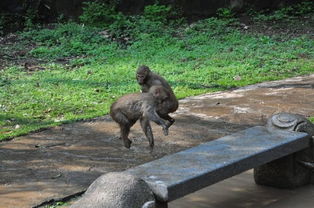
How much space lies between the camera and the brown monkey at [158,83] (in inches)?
289

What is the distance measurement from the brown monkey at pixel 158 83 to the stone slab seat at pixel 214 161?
920 mm

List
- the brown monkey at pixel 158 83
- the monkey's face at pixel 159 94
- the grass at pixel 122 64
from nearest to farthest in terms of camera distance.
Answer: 1. the monkey's face at pixel 159 94
2. the brown monkey at pixel 158 83
3. the grass at pixel 122 64

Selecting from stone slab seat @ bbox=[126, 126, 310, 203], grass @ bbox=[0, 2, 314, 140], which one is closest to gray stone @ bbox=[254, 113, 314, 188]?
stone slab seat @ bbox=[126, 126, 310, 203]

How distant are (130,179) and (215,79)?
25.4 feet

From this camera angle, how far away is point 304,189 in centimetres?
698

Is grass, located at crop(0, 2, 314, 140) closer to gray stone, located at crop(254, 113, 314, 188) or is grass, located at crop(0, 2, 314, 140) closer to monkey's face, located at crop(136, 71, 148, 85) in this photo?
monkey's face, located at crop(136, 71, 148, 85)

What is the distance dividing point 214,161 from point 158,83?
192 centimetres

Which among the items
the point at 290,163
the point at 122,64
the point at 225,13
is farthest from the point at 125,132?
the point at 225,13

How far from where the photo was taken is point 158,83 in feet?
25.0

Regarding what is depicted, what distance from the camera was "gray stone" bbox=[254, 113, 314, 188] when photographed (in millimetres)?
6926

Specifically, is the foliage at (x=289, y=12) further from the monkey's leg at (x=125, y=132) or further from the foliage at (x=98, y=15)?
the monkey's leg at (x=125, y=132)

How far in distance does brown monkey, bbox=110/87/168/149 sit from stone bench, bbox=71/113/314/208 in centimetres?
84

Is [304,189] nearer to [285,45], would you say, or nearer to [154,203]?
[154,203]

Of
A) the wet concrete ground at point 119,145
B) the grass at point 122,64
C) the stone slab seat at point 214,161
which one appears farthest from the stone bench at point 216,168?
the grass at point 122,64
